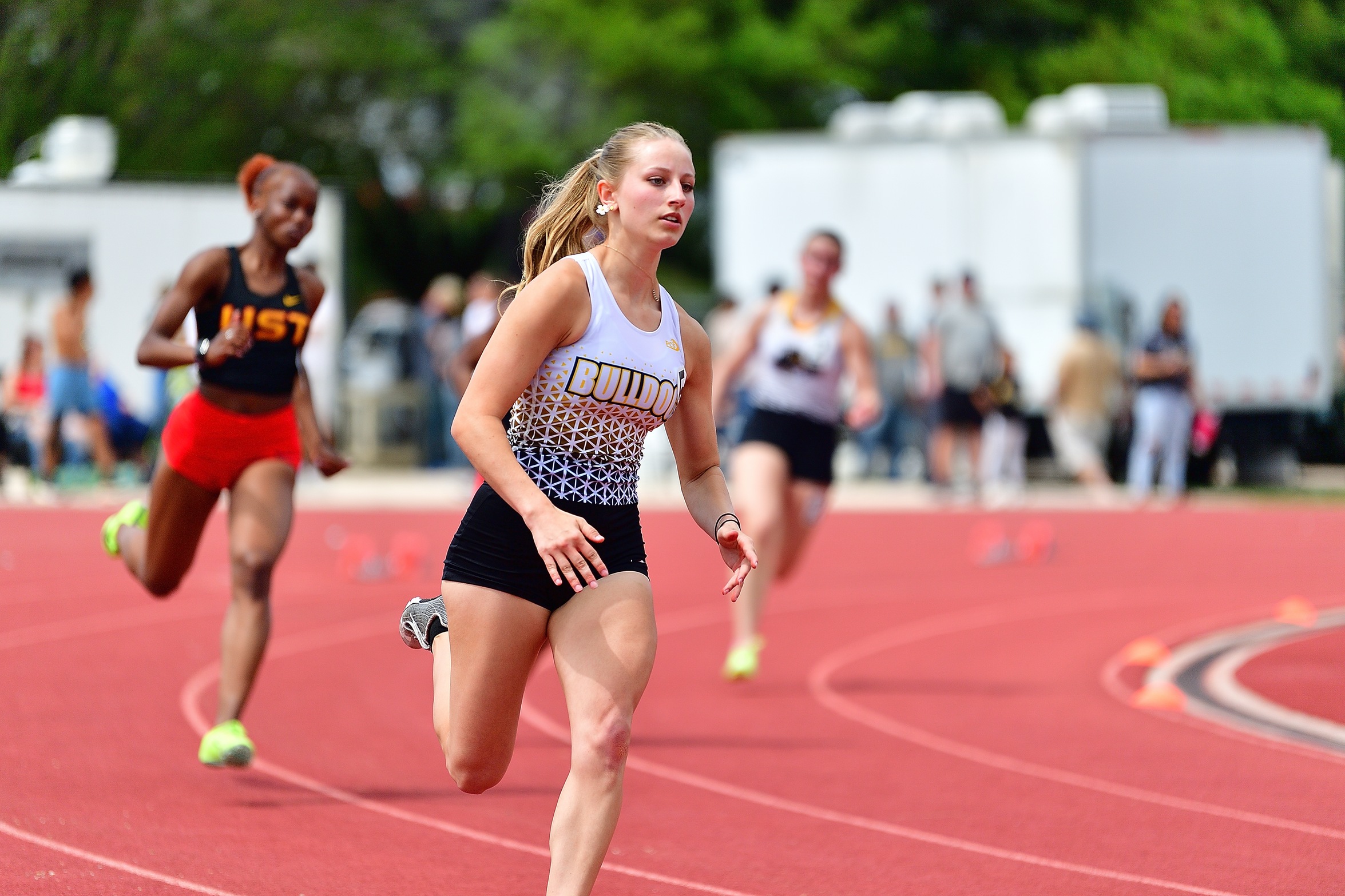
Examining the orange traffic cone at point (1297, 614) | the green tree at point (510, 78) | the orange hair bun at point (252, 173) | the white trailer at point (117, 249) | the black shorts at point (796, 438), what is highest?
the green tree at point (510, 78)

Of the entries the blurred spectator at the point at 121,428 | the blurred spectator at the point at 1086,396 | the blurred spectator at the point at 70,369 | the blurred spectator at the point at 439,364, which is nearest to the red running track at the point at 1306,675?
the blurred spectator at the point at 1086,396

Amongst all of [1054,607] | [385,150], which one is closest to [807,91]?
[385,150]

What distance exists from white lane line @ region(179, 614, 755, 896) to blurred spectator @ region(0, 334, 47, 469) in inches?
446

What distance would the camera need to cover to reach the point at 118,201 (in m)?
24.0

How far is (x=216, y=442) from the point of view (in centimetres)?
689

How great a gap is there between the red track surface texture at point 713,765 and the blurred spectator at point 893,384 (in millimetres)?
8851

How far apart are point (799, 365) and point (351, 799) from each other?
3580 mm

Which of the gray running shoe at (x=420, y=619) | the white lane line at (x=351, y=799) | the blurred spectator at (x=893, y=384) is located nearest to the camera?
the gray running shoe at (x=420, y=619)

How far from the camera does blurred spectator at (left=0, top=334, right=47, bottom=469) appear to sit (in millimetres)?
21062

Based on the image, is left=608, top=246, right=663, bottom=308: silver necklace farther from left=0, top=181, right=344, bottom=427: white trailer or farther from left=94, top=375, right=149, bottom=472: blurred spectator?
left=0, top=181, right=344, bottom=427: white trailer

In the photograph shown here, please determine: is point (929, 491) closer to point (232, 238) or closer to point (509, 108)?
point (232, 238)

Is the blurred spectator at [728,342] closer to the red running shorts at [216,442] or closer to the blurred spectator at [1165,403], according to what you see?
the blurred spectator at [1165,403]

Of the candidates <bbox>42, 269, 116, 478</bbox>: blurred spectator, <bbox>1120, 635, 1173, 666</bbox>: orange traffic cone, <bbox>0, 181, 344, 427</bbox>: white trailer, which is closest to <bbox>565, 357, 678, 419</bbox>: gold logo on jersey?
<bbox>1120, 635, 1173, 666</bbox>: orange traffic cone

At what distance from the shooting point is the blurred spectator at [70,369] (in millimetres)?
18656
